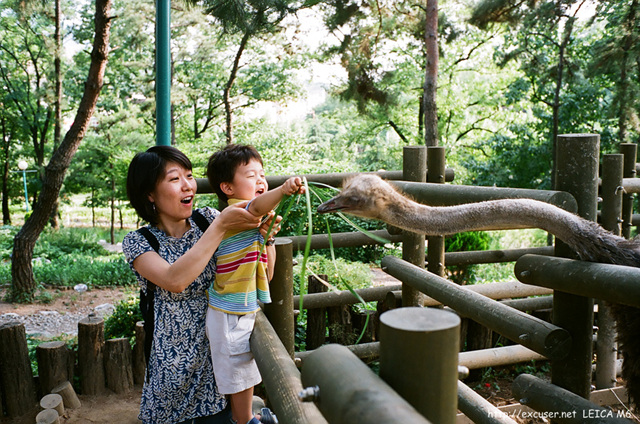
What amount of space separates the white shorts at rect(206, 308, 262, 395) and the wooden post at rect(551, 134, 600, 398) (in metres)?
1.02

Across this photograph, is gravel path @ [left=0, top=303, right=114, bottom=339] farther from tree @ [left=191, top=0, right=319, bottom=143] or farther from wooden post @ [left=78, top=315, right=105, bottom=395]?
tree @ [left=191, top=0, right=319, bottom=143]

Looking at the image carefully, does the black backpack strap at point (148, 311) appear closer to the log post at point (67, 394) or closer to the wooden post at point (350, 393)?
the wooden post at point (350, 393)

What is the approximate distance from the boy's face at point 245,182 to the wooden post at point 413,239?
1198 millimetres

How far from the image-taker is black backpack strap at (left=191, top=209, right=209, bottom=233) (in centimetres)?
205

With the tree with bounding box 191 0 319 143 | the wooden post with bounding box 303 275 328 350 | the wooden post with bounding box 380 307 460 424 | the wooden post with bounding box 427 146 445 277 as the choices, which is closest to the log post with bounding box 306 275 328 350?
the wooden post with bounding box 303 275 328 350

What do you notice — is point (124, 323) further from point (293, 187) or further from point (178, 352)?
point (293, 187)

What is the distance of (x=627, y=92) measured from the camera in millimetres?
10125

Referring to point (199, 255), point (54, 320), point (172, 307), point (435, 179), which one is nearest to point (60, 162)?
point (54, 320)

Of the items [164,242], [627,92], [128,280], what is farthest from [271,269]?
[627,92]

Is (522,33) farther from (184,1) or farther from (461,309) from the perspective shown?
(461,309)

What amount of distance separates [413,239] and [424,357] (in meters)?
2.25

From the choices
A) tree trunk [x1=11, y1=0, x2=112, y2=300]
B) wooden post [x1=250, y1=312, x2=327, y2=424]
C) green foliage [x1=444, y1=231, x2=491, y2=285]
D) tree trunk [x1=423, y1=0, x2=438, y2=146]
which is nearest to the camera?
wooden post [x1=250, y1=312, x2=327, y2=424]

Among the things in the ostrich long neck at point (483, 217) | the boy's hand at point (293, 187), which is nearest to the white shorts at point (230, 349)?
the boy's hand at point (293, 187)

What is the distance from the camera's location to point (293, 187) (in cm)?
163
